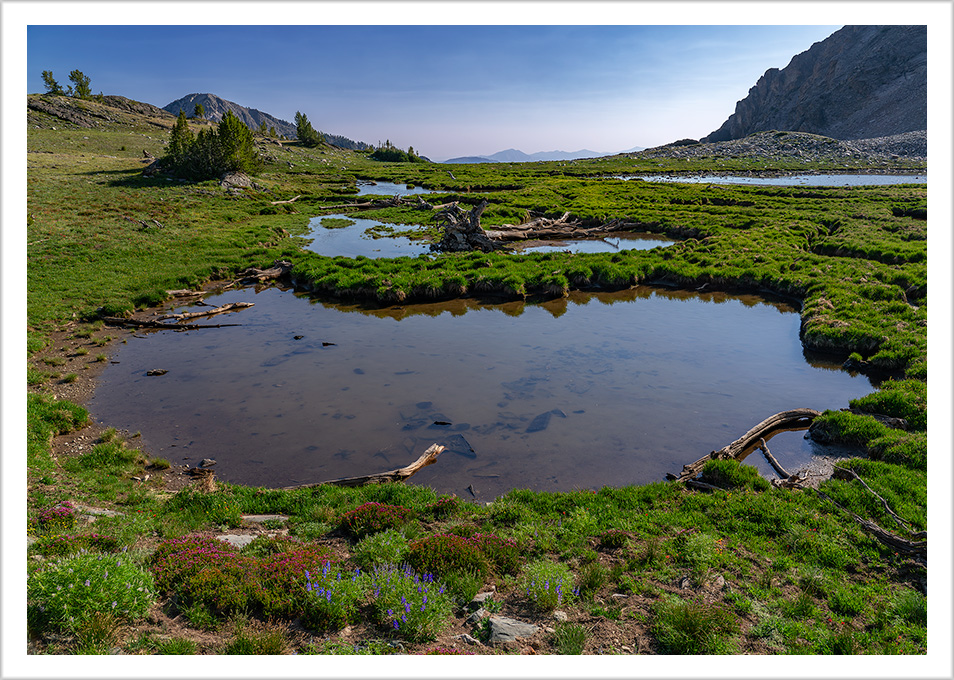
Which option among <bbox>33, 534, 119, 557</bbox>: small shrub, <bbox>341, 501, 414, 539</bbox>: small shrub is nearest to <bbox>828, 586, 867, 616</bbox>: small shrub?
<bbox>341, 501, 414, 539</bbox>: small shrub

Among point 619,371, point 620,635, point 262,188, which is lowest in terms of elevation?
point 620,635

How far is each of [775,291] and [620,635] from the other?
1196 inches

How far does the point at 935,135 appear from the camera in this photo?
6.89 meters

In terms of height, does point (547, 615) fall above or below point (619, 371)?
below

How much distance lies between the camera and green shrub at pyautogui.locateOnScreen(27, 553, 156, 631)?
19.8 ft

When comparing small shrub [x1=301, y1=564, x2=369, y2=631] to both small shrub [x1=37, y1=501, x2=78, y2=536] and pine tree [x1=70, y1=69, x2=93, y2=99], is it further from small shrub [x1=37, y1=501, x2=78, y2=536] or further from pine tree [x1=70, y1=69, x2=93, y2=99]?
pine tree [x1=70, y1=69, x2=93, y2=99]

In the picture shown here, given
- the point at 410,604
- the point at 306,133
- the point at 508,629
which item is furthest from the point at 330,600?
the point at 306,133

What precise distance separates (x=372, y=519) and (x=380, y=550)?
1.29m

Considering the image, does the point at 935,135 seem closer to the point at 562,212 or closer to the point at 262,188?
the point at 562,212

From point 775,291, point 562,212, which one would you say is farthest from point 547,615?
point 562,212

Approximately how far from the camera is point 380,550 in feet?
29.5

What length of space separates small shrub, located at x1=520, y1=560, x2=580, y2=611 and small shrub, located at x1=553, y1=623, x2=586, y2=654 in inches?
24.8

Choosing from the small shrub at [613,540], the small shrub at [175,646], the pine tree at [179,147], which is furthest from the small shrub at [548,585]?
the pine tree at [179,147]

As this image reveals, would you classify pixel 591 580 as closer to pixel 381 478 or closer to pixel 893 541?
pixel 893 541
